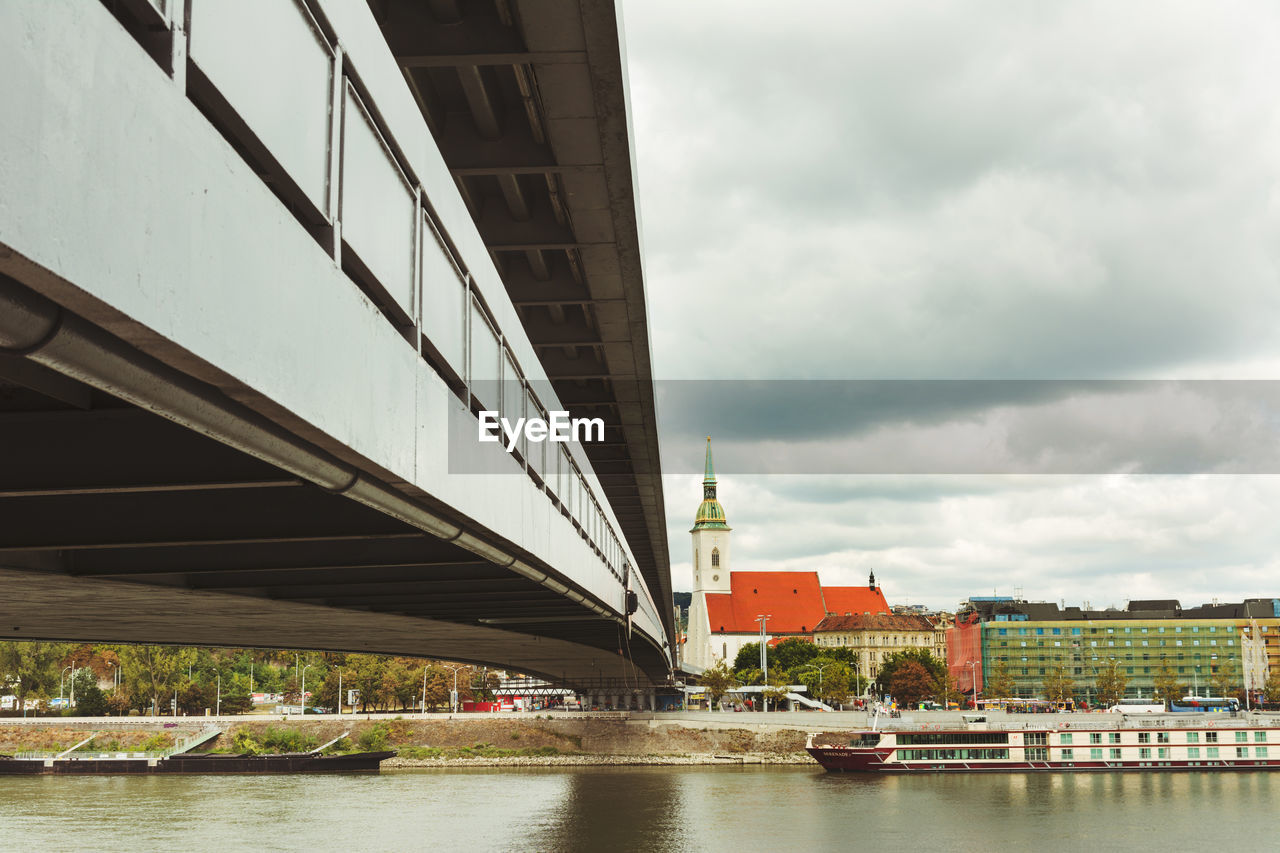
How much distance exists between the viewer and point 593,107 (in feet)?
35.6

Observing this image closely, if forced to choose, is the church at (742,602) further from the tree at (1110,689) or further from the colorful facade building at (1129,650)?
the tree at (1110,689)

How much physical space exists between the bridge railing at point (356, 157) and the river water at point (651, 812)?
2793 centimetres

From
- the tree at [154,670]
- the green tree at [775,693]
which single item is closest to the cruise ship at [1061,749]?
the green tree at [775,693]

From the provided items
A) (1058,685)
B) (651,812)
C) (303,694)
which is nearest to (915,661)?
(1058,685)

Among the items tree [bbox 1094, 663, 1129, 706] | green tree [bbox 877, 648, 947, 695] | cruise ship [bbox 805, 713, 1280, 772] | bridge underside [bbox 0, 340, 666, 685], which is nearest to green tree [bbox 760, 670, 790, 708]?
green tree [bbox 877, 648, 947, 695]

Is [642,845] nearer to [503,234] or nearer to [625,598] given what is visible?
[625,598]

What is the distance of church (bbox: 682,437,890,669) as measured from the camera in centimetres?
15975

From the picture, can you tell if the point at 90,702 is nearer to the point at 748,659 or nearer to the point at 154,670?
the point at 154,670

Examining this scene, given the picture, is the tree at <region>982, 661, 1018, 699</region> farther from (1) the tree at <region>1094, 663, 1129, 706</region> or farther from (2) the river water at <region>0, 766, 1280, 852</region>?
(2) the river water at <region>0, 766, 1280, 852</region>

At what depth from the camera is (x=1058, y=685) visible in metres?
124

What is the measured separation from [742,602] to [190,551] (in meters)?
156

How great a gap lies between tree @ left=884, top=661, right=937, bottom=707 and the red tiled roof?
149 ft

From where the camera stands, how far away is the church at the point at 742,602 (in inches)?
6289
